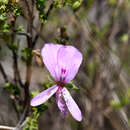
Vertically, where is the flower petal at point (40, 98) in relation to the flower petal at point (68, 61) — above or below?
below

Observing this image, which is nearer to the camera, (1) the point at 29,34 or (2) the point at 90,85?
(1) the point at 29,34

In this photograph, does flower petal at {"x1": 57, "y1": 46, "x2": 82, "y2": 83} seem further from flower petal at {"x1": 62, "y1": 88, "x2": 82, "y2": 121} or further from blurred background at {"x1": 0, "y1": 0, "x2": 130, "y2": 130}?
blurred background at {"x1": 0, "y1": 0, "x2": 130, "y2": 130}

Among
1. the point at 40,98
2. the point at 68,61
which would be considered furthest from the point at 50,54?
the point at 40,98

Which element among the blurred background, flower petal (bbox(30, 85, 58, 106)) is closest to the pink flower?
flower petal (bbox(30, 85, 58, 106))

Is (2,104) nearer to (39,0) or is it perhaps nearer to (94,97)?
(94,97)

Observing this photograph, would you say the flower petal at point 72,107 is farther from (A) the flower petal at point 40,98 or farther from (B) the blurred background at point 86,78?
(B) the blurred background at point 86,78

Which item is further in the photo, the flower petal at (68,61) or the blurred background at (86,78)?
the blurred background at (86,78)

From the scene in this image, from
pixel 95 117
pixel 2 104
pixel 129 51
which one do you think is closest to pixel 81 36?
pixel 129 51

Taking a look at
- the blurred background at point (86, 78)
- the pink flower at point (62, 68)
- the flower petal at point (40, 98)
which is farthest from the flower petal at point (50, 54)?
the blurred background at point (86, 78)

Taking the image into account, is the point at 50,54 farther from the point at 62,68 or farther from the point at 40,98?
the point at 40,98
